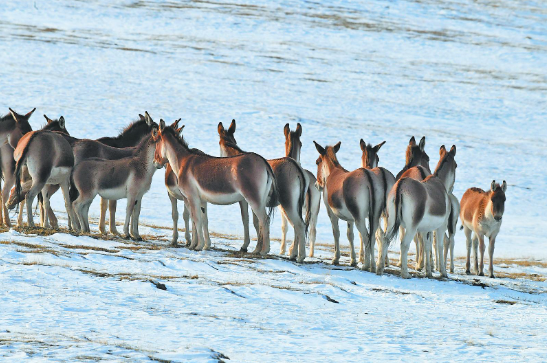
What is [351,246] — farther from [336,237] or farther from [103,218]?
[103,218]

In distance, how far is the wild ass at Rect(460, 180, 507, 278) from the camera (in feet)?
50.5

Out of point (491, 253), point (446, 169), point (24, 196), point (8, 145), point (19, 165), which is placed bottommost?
point (491, 253)

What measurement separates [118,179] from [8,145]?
9.71 ft

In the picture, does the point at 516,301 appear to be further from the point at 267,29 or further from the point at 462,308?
the point at 267,29

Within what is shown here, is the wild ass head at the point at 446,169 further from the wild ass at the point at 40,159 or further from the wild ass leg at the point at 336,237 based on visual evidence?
the wild ass at the point at 40,159

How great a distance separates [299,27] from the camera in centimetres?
6384

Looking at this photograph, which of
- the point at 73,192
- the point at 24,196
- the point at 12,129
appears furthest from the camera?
the point at 12,129

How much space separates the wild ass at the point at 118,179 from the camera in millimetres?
15039

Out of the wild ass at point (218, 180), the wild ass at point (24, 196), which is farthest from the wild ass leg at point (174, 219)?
the wild ass at point (24, 196)

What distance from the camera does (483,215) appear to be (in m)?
16.1

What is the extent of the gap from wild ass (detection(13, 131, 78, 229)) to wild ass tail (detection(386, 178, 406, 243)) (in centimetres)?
667

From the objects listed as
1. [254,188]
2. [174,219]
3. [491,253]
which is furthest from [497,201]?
[174,219]

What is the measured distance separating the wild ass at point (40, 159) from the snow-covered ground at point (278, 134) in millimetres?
1631

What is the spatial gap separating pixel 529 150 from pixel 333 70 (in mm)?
17880
